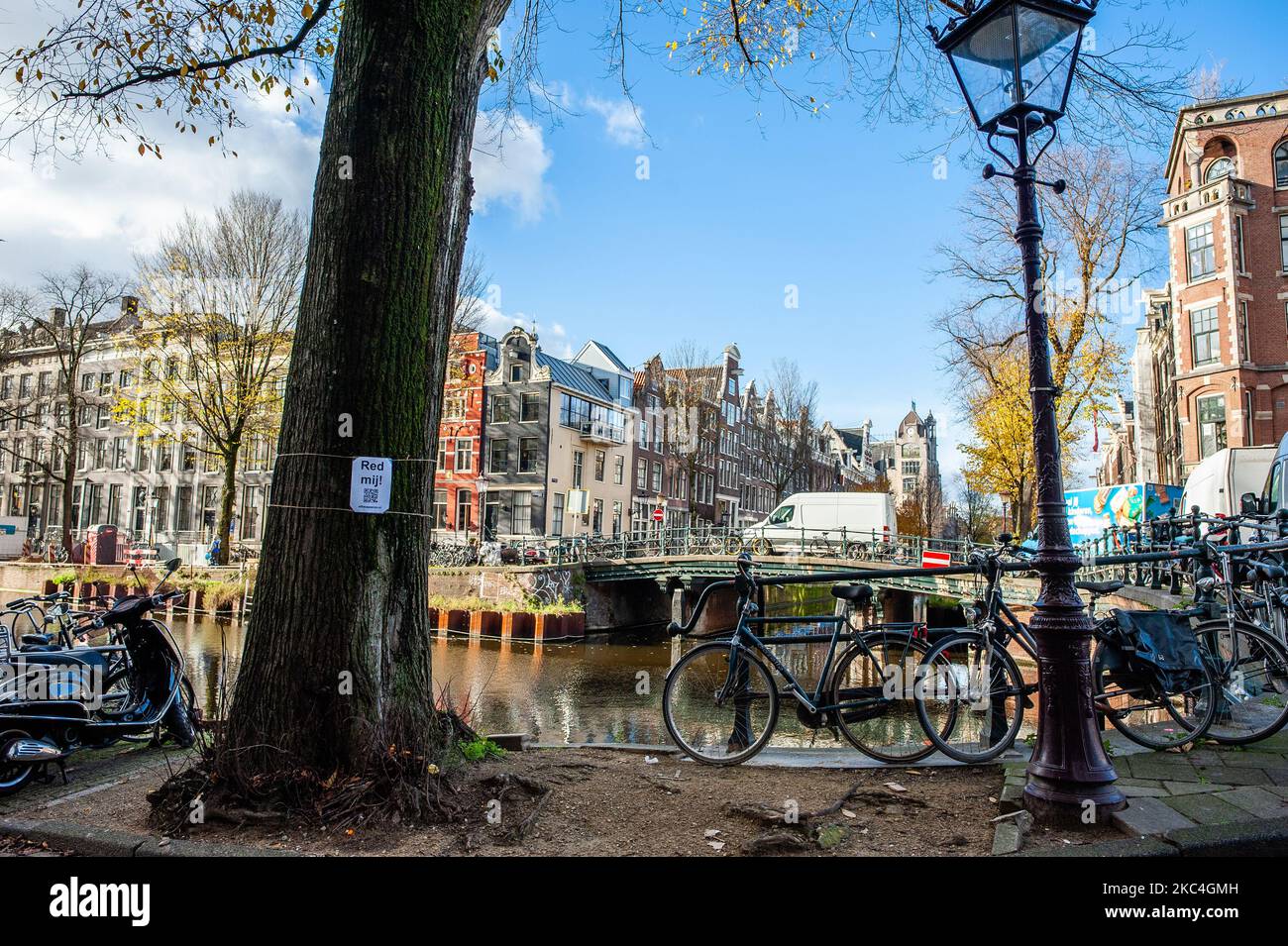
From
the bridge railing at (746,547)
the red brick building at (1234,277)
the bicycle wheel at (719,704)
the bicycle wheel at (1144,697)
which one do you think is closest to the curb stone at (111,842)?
the bicycle wheel at (719,704)

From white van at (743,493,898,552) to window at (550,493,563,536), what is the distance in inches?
491

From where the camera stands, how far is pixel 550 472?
4041 centimetres

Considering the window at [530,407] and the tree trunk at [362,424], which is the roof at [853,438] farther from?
the tree trunk at [362,424]

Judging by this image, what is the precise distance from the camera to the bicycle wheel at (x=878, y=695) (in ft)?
15.1

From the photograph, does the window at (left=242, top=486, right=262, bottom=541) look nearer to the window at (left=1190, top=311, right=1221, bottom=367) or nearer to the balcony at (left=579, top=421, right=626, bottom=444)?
the balcony at (left=579, top=421, right=626, bottom=444)

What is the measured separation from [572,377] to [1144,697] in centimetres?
4032

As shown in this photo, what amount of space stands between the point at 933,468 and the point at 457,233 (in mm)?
111308

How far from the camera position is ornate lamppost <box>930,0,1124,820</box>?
Result: 137 inches

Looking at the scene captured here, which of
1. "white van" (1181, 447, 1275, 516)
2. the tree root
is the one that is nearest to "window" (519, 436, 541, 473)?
"white van" (1181, 447, 1275, 516)

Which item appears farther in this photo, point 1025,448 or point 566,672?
point 1025,448

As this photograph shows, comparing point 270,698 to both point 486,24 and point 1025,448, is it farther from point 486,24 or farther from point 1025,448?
point 1025,448
